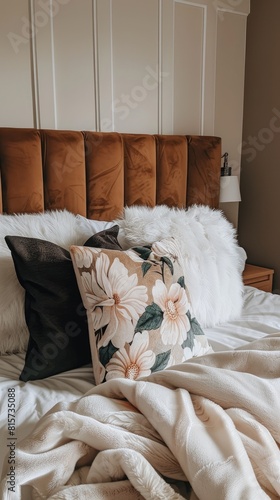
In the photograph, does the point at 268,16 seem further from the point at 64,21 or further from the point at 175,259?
the point at 175,259

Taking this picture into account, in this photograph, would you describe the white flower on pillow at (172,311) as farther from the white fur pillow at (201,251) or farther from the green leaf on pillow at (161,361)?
the white fur pillow at (201,251)

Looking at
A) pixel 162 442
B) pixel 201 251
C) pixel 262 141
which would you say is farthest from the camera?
pixel 262 141

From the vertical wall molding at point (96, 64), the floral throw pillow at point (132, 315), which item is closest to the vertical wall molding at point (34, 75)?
the vertical wall molding at point (96, 64)

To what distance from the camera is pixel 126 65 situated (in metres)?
2.20

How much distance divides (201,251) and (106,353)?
682 millimetres

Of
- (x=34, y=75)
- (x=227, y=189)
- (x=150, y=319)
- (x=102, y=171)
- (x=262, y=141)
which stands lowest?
(x=150, y=319)

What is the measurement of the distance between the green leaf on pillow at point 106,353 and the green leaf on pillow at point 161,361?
0.13 metres

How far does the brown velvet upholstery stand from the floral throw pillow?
0.63 m

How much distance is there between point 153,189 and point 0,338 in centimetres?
115

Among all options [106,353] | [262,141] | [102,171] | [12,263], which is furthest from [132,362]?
[262,141]

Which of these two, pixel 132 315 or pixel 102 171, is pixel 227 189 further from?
pixel 132 315

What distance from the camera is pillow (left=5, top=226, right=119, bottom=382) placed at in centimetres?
132

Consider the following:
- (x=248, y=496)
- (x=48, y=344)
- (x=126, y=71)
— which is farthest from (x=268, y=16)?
(x=248, y=496)

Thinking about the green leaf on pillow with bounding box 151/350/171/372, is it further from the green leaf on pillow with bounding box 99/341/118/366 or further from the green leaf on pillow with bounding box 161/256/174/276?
the green leaf on pillow with bounding box 161/256/174/276
